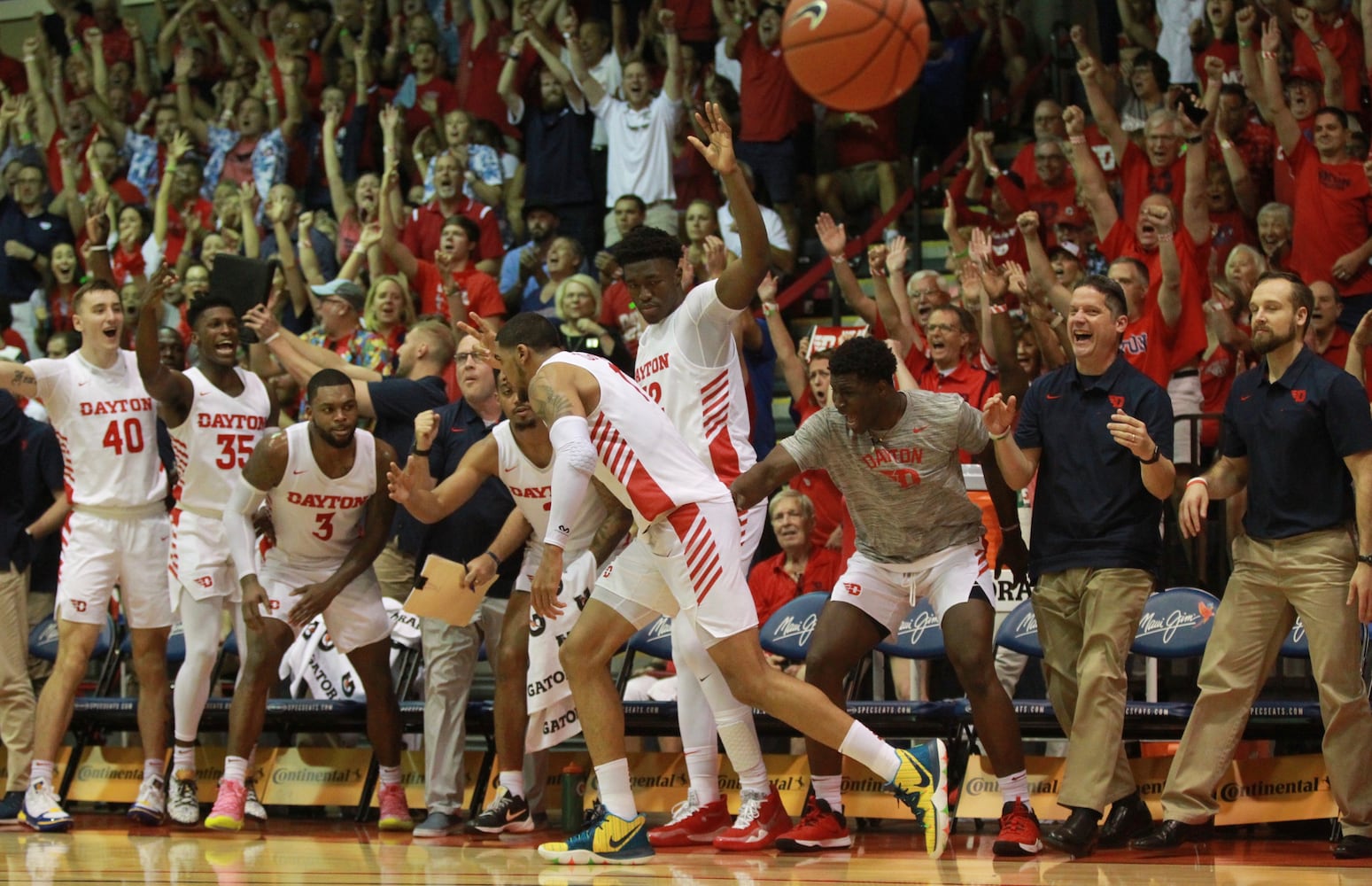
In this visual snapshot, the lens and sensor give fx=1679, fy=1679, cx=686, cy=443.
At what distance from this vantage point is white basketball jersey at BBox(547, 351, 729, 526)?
22.0 ft

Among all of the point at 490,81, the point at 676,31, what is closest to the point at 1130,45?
the point at 676,31

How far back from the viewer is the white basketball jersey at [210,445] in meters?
8.94

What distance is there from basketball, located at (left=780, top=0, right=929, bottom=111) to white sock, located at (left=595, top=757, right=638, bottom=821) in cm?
428

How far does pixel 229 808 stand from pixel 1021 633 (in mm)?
3912

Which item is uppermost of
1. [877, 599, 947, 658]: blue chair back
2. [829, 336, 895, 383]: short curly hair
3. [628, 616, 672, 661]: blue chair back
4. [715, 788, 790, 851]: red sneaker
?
[829, 336, 895, 383]: short curly hair

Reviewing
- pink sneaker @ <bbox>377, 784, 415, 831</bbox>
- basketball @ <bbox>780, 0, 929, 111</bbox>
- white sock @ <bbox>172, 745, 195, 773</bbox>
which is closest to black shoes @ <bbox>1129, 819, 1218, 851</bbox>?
pink sneaker @ <bbox>377, 784, 415, 831</bbox>

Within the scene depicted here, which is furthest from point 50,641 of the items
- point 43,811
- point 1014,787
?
point 1014,787

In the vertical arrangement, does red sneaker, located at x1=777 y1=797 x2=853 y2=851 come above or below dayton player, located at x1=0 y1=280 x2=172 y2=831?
below

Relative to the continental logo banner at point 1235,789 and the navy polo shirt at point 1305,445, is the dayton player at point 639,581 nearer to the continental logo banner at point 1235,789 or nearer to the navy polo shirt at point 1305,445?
the continental logo banner at point 1235,789

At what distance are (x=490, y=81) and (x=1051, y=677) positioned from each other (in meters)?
9.46

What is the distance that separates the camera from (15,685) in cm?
926

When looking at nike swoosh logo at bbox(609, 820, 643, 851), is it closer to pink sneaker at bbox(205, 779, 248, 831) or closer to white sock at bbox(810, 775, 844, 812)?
white sock at bbox(810, 775, 844, 812)

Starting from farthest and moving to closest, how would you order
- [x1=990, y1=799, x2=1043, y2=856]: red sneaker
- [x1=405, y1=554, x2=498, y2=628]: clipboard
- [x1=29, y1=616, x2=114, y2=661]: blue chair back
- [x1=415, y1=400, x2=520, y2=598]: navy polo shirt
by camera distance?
[x1=29, y1=616, x2=114, y2=661]: blue chair back < [x1=415, y1=400, x2=520, y2=598]: navy polo shirt < [x1=405, y1=554, x2=498, y2=628]: clipboard < [x1=990, y1=799, x2=1043, y2=856]: red sneaker

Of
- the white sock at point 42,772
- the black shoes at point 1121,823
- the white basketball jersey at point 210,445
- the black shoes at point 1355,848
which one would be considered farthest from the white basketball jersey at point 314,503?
the black shoes at point 1355,848
